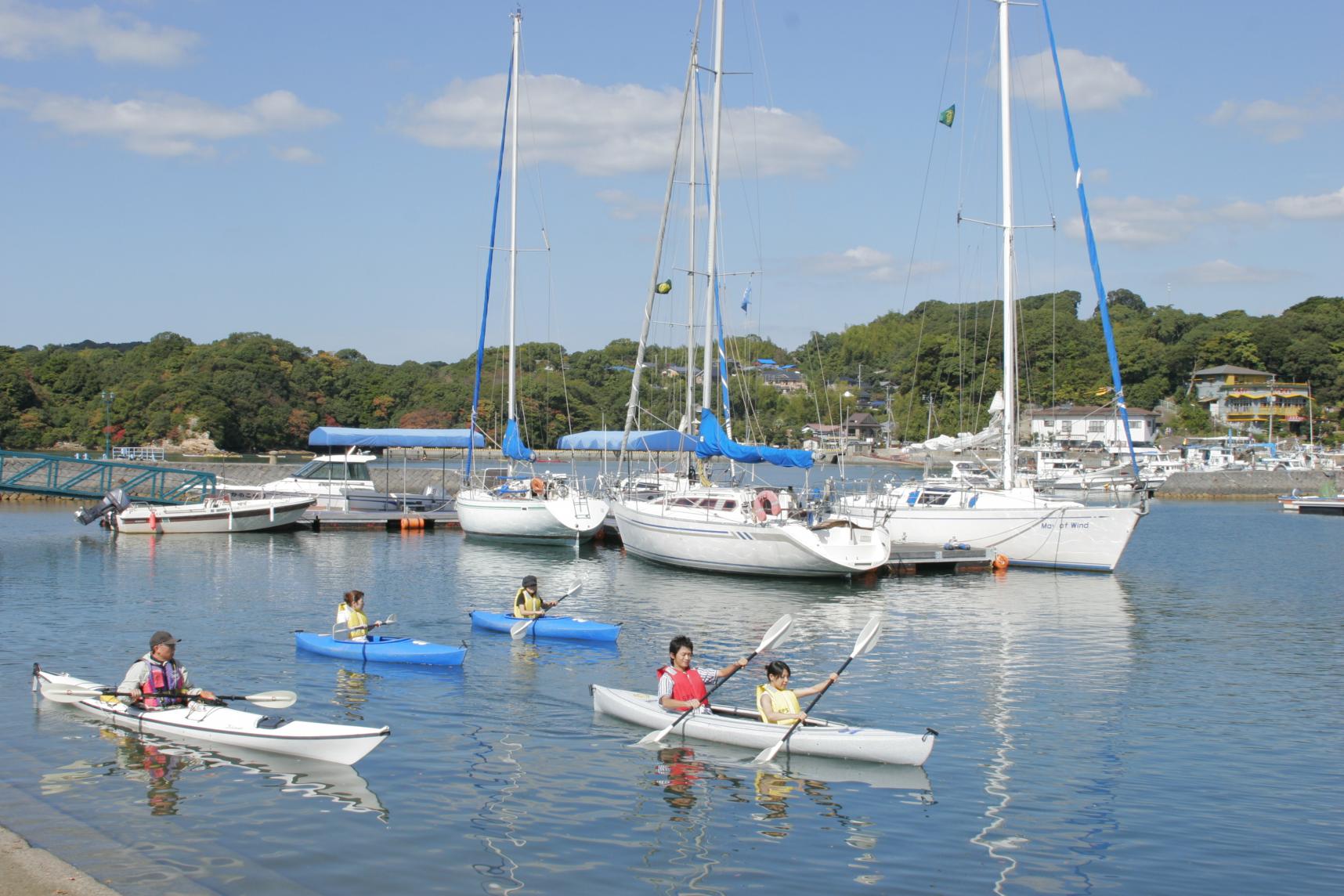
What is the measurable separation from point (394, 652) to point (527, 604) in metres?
4.02

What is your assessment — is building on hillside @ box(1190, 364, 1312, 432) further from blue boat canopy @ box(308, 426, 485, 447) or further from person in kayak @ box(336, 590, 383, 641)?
person in kayak @ box(336, 590, 383, 641)

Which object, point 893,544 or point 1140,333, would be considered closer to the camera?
point 893,544

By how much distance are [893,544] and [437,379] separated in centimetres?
12491

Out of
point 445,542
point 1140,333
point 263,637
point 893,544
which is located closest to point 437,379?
point 1140,333

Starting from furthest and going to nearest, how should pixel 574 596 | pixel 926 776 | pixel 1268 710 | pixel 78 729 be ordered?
pixel 574 596 < pixel 1268 710 < pixel 78 729 < pixel 926 776

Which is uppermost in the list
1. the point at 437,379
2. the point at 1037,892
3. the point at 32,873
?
the point at 437,379

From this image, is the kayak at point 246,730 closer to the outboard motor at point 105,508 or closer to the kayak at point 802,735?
the kayak at point 802,735

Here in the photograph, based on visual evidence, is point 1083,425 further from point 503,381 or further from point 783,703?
point 783,703

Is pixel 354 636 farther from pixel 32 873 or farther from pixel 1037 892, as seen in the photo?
pixel 1037 892

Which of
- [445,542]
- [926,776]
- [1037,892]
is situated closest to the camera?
[1037,892]

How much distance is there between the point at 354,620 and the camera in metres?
22.9

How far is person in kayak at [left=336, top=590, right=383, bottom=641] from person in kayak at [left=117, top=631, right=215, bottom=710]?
18.5ft

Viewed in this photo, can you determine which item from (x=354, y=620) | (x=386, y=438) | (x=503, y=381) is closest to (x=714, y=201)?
(x=354, y=620)

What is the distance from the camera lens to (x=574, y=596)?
32594mm
